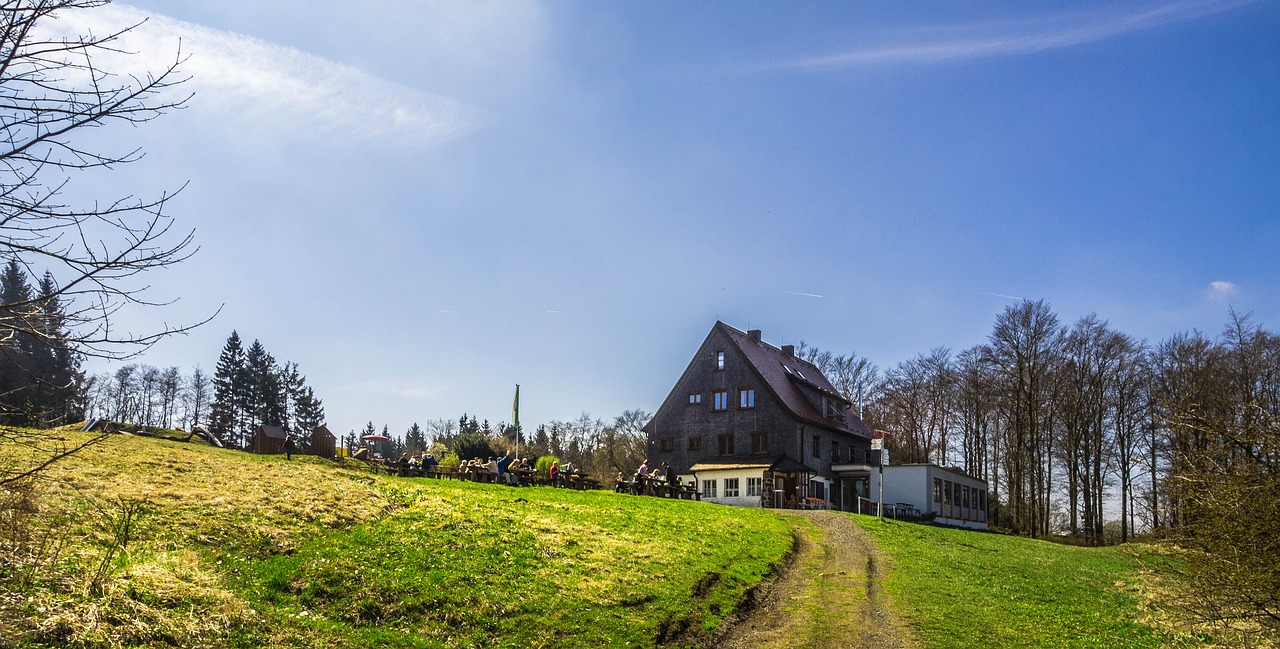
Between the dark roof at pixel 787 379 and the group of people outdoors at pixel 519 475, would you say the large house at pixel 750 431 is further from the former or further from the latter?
the group of people outdoors at pixel 519 475

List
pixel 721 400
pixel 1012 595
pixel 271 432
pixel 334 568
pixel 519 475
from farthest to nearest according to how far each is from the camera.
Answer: pixel 721 400
pixel 271 432
pixel 519 475
pixel 1012 595
pixel 334 568

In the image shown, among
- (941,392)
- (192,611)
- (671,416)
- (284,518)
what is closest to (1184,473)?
(192,611)

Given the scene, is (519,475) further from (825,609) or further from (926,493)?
(926,493)

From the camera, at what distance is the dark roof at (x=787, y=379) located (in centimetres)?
4828

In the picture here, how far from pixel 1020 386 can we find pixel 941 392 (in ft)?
37.9

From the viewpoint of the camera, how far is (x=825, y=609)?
55.8 ft

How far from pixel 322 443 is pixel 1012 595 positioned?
35.8m

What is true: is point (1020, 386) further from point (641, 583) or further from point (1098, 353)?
point (641, 583)

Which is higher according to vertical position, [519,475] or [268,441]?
[268,441]

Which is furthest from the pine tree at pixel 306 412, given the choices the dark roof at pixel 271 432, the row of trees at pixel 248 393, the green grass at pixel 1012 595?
the green grass at pixel 1012 595

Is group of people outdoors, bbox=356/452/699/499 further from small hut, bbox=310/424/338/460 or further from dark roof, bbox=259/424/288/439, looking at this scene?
dark roof, bbox=259/424/288/439

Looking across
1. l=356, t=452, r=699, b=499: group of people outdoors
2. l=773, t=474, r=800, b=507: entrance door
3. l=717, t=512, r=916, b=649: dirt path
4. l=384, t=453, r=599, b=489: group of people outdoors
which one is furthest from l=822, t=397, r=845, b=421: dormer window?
l=717, t=512, r=916, b=649: dirt path

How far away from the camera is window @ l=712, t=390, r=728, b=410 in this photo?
1933 inches

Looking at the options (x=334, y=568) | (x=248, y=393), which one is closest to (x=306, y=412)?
(x=248, y=393)
